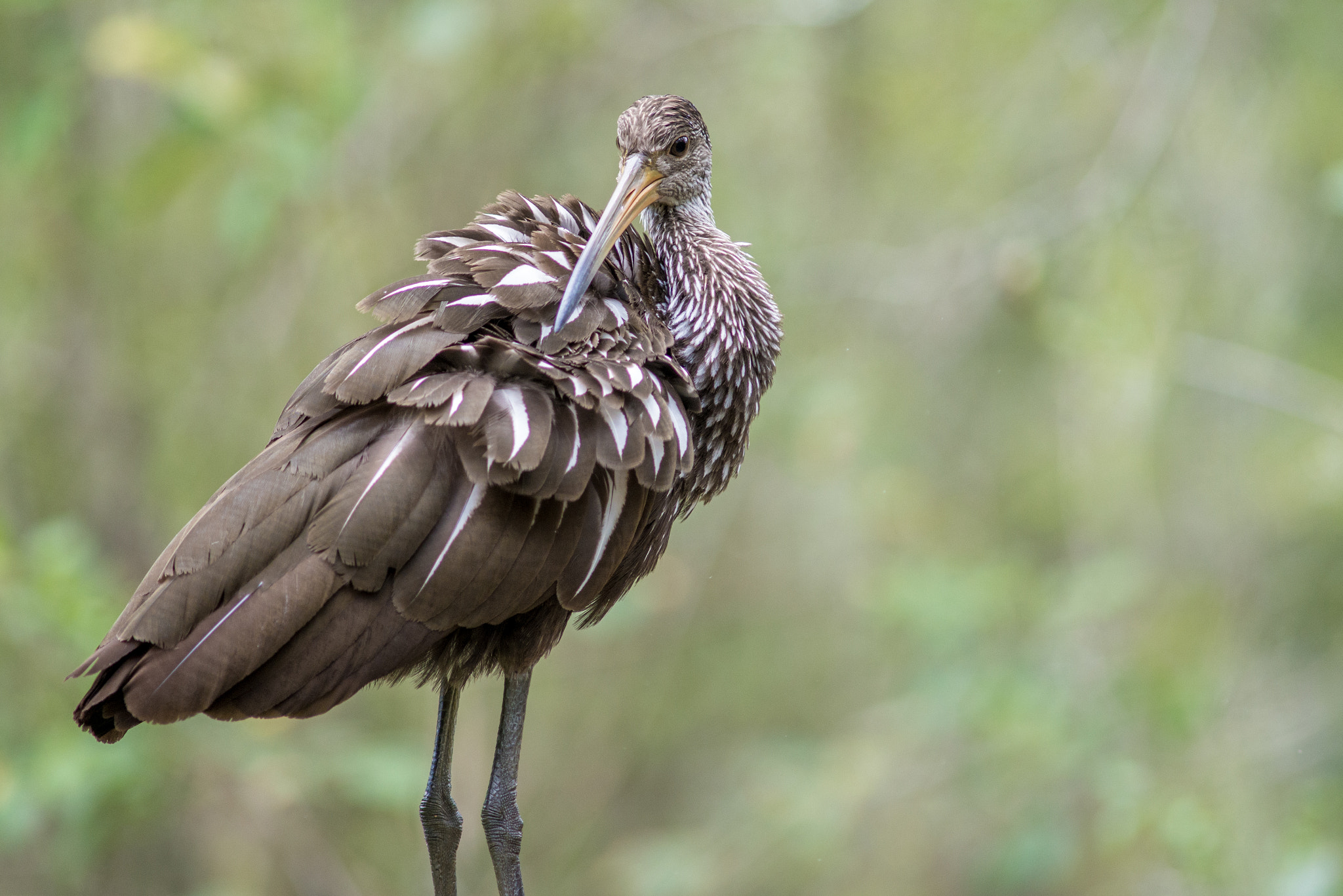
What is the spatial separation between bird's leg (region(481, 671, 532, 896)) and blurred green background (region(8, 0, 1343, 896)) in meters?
2.41

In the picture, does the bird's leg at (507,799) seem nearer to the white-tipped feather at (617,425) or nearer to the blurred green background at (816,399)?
the white-tipped feather at (617,425)

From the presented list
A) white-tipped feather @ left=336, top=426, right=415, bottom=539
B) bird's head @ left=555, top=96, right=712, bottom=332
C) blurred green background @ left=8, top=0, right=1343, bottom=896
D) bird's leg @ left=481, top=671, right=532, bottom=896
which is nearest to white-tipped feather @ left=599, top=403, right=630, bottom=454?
white-tipped feather @ left=336, top=426, right=415, bottom=539

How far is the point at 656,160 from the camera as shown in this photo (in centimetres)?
327

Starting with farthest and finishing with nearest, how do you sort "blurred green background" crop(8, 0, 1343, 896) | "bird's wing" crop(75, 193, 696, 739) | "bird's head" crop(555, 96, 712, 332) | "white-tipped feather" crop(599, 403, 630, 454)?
"blurred green background" crop(8, 0, 1343, 896) < "bird's head" crop(555, 96, 712, 332) < "white-tipped feather" crop(599, 403, 630, 454) < "bird's wing" crop(75, 193, 696, 739)

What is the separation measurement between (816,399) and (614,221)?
319cm

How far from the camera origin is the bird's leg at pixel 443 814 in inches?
125

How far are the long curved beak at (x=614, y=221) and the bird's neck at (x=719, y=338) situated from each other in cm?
18

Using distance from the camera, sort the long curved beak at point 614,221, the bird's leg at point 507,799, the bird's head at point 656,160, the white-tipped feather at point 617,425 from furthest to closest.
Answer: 1. the bird's head at point 656,160
2. the bird's leg at point 507,799
3. the long curved beak at point 614,221
4. the white-tipped feather at point 617,425

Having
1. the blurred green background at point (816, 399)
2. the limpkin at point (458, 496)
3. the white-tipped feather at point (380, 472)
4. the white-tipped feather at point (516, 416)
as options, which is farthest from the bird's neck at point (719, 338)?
the blurred green background at point (816, 399)

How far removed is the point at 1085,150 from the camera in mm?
6215

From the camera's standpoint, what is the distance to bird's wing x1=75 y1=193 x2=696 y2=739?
2.49 metres

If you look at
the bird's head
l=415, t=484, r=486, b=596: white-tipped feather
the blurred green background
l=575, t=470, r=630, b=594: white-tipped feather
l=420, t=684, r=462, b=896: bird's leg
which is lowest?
l=420, t=684, r=462, b=896: bird's leg

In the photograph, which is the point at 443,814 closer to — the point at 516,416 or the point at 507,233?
the point at 516,416

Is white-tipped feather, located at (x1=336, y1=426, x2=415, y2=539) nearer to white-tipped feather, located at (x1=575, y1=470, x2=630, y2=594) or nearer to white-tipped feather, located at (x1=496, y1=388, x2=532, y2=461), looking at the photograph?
white-tipped feather, located at (x1=496, y1=388, x2=532, y2=461)
